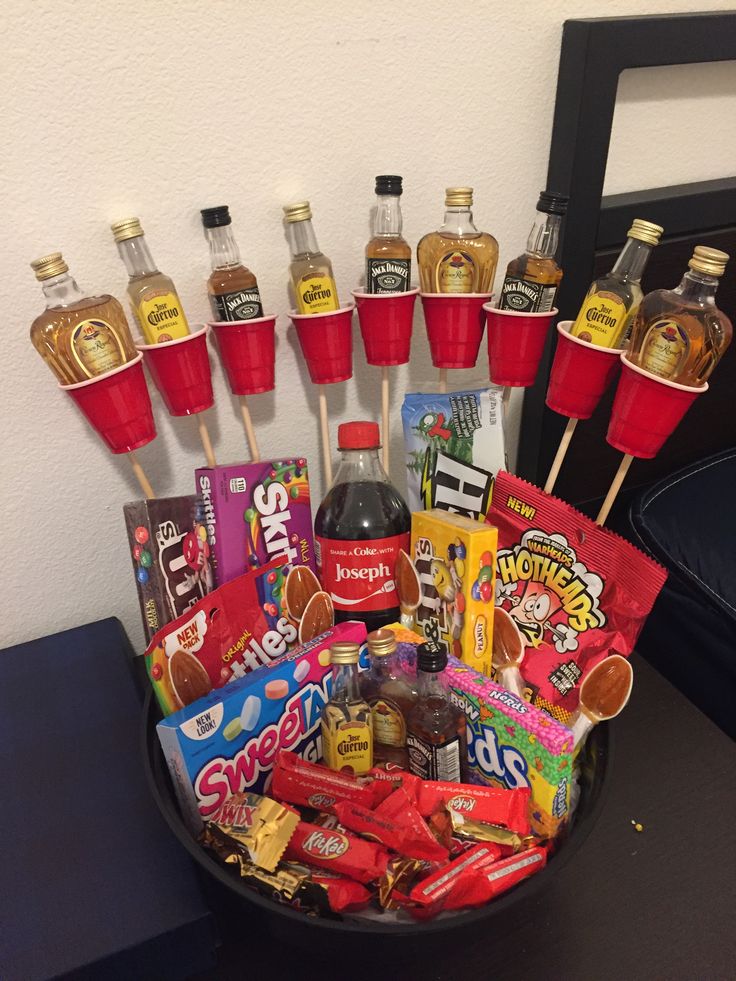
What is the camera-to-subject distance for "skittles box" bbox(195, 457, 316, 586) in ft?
2.78

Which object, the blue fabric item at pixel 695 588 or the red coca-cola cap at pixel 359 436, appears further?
the blue fabric item at pixel 695 588

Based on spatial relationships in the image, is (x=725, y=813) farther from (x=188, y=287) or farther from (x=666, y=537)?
(x=188, y=287)

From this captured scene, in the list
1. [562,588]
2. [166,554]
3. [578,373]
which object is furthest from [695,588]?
[166,554]

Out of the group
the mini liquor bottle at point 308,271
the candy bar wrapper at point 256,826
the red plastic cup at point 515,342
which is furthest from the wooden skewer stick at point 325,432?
the candy bar wrapper at point 256,826

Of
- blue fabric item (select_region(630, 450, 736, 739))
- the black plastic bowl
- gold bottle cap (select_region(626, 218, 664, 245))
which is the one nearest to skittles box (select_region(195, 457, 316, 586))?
the black plastic bowl

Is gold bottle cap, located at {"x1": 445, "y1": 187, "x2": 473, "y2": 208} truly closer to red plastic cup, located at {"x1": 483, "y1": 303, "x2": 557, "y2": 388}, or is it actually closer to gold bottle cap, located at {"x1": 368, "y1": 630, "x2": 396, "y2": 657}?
red plastic cup, located at {"x1": 483, "y1": 303, "x2": 557, "y2": 388}

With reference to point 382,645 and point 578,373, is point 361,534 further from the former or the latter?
point 578,373

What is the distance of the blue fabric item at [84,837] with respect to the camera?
65 centimetres

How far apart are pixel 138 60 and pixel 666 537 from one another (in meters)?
0.95

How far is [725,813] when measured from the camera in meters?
0.84

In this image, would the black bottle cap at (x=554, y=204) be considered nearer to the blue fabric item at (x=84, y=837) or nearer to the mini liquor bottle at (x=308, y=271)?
the mini liquor bottle at (x=308, y=271)

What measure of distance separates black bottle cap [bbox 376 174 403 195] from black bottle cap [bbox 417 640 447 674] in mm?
508

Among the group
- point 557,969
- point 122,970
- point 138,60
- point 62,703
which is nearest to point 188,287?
point 138,60

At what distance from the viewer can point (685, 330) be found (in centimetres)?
73
